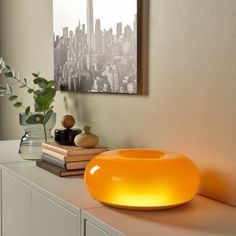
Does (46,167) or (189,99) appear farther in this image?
(46,167)

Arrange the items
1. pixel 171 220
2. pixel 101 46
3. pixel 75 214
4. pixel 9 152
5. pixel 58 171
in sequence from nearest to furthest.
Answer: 1. pixel 171 220
2. pixel 75 214
3. pixel 58 171
4. pixel 101 46
5. pixel 9 152

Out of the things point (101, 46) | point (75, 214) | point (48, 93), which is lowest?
point (75, 214)

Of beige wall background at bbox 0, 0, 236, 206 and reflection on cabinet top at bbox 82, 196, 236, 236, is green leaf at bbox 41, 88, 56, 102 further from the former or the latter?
reflection on cabinet top at bbox 82, 196, 236, 236

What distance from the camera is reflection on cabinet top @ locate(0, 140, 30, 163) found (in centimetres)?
184

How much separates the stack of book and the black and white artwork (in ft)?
0.88

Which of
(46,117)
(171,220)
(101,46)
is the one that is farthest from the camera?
(46,117)

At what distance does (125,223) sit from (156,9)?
0.75 m

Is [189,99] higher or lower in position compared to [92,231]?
higher

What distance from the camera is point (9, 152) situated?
2035 mm

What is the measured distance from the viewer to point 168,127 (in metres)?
1.43

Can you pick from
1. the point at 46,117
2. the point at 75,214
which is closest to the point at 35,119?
the point at 46,117

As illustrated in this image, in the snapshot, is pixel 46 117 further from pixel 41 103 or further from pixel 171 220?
pixel 171 220

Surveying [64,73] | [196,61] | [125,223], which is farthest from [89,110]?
[125,223]

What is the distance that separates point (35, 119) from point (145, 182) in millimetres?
889
